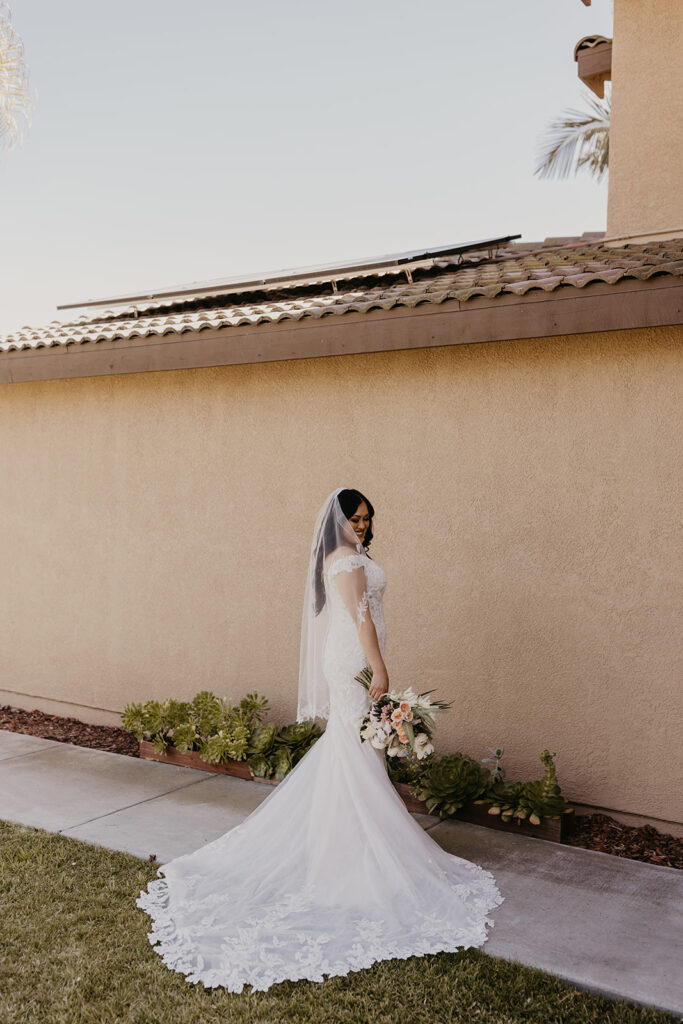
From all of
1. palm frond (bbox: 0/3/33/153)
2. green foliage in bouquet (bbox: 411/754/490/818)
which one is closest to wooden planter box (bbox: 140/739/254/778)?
green foliage in bouquet (bbox: 411/754/490/818)

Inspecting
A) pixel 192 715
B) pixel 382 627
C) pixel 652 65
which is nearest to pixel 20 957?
pixel 382 627

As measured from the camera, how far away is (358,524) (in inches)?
189

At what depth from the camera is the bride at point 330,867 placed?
3.89m

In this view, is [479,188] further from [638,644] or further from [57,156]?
[638,644]

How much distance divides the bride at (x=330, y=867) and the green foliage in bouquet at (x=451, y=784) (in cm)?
67

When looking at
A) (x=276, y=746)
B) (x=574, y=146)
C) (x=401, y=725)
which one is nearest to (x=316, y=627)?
(x=401, y=725)

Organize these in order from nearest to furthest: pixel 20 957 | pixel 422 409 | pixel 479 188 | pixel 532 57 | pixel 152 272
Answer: pixel 20 957
pixel 422 409
pixel 532 57
pixel 479 188
pixel 152 272

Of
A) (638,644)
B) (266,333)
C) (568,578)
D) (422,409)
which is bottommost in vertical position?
(638,644)

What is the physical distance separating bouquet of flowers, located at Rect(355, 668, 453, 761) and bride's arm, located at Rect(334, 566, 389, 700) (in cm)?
9

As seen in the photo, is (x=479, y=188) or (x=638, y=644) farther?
(x=479, y=188)

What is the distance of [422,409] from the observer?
6.12m

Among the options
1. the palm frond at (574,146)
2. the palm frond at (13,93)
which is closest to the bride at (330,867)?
the palm frond at (13,93)

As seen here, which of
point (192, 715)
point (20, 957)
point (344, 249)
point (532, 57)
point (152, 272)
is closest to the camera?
point (20, 957)

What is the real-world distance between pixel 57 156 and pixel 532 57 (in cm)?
1227
